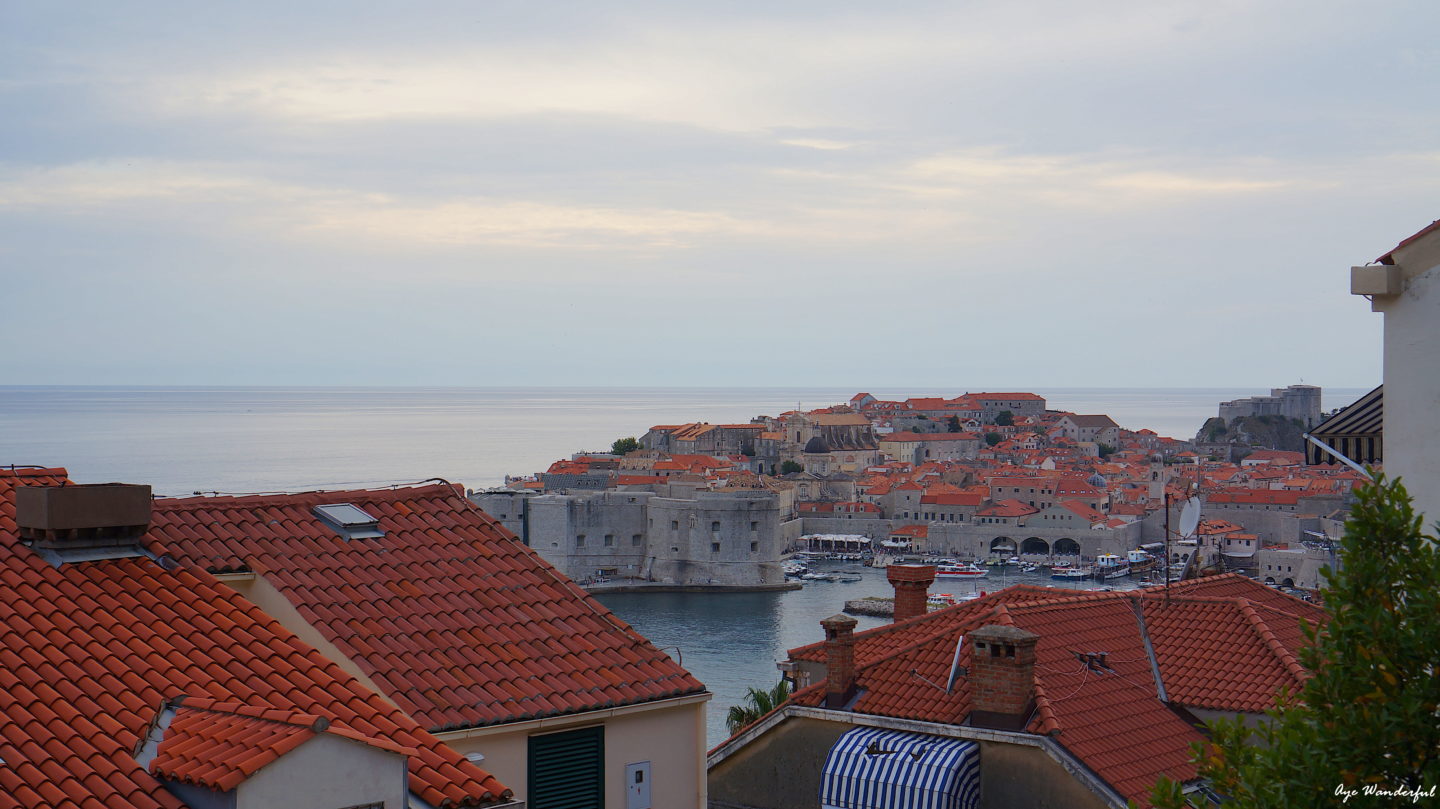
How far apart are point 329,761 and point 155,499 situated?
1.46 m

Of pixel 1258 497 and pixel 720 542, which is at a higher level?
pixel 1258 497

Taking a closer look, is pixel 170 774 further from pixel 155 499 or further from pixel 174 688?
pixel 155 499

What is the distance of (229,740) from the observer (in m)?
2.53

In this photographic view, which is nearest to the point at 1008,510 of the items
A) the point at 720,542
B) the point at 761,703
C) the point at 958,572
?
the point at 958,572

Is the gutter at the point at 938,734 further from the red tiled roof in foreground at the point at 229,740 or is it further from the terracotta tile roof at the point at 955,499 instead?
the terracotta tile roof at the point at 955,499

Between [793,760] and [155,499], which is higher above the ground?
[155,499]

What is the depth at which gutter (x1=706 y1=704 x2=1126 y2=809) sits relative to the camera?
17.4 ft

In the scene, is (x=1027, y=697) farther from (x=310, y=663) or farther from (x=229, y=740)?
(x=229, y=740)

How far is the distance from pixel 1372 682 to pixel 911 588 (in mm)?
6055

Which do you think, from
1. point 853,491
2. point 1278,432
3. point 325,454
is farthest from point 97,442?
point 1278,432

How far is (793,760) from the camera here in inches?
243

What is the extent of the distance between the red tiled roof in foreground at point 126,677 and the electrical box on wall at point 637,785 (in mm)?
817

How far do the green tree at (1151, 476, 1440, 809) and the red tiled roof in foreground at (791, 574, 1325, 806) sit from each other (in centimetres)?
328

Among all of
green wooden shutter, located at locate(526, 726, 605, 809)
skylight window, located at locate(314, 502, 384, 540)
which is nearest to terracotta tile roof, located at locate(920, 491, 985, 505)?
skylight window, located at locate(314, 502, 384, 540)
